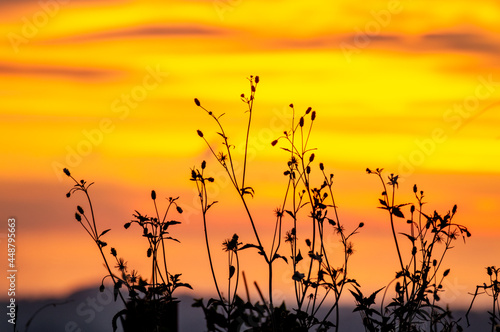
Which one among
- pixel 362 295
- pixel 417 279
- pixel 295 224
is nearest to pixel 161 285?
pixel 295 224

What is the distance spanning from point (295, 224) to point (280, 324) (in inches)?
39.2

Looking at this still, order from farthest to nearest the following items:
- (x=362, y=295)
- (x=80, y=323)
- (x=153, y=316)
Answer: (x=362, y=295), (x=153, y=316), (x=80, y=323)

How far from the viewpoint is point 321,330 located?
7.03 metres

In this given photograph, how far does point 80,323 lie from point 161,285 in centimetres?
128

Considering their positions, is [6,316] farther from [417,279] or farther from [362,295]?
[417,279]

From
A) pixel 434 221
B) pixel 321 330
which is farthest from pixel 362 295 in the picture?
pixel 434 221

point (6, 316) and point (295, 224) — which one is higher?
point (295, 224)

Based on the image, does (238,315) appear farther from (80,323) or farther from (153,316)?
(80,323)

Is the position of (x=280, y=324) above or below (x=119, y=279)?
below

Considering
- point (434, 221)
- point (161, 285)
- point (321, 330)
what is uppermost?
point (434, 221)

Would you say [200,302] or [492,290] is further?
[492,290]

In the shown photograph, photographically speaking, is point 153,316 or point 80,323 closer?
point 80,323

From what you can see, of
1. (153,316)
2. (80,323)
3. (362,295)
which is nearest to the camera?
(80,323)

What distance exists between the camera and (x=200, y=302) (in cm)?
716
